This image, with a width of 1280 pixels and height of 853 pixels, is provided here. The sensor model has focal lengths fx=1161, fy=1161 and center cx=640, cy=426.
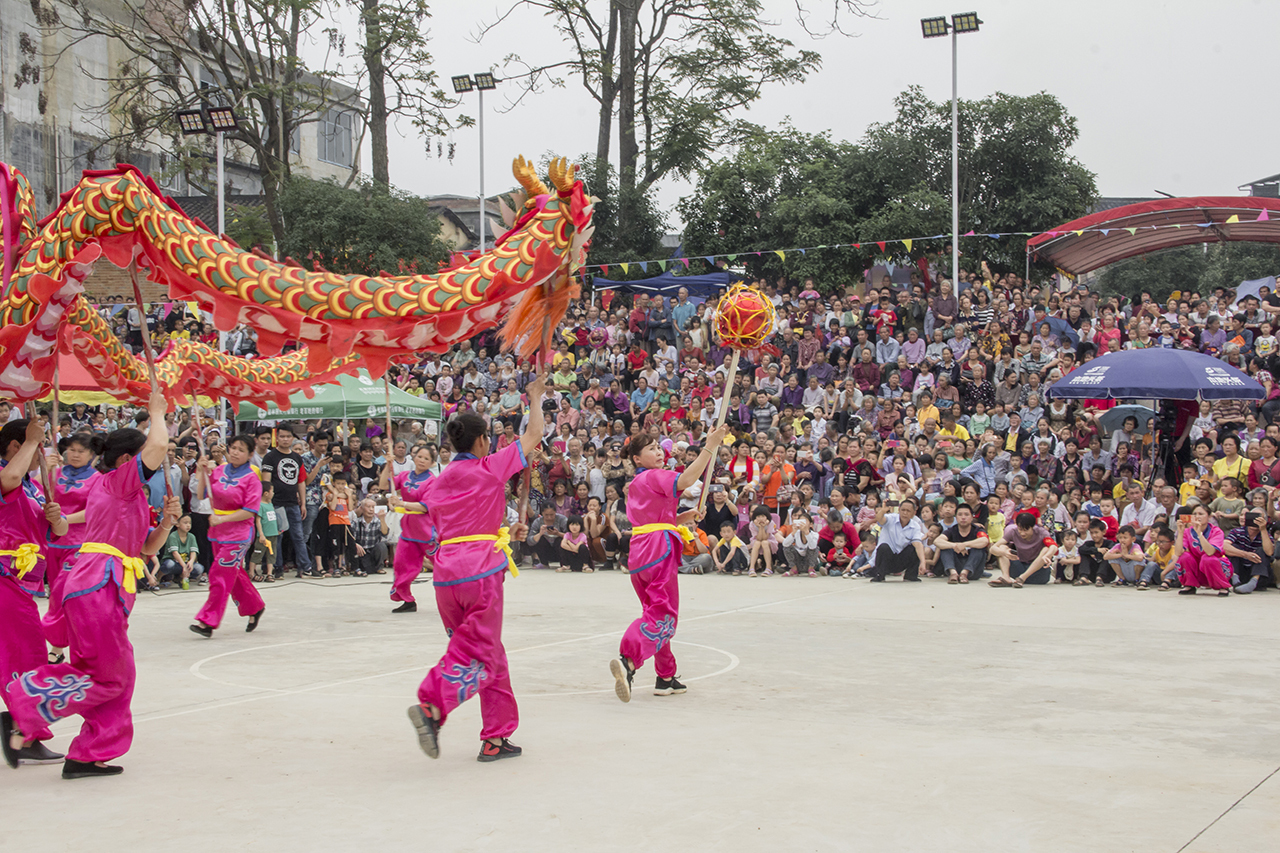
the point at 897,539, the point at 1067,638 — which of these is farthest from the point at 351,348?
the point at 897,539

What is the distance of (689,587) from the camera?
11828 mm

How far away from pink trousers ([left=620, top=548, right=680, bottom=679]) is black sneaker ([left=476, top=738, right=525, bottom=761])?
4.11 feet

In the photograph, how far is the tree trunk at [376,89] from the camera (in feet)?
74.1

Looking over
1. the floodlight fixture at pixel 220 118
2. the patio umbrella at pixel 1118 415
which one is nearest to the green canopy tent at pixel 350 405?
the floodlight fixture at pixel 220 118

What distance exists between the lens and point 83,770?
15.5 ft

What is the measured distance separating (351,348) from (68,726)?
238 centimetres

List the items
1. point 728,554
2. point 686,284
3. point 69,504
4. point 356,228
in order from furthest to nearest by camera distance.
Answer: point 356,228
point 686,284
point 728,554
point 69,504

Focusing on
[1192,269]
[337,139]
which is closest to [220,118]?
[337,139]

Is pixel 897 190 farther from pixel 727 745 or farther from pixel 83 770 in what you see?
pixel 83 770

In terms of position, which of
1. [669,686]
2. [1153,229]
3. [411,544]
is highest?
[1153,229]

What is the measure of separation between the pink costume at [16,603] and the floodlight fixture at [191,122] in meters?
15.4

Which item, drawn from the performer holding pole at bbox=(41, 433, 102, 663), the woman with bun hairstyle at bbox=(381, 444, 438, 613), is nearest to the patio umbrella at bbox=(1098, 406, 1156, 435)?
the woman with bun hairstyle at bbox=(381, 444, 438, 613)

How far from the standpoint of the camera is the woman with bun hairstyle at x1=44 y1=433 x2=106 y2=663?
5746 millimetres

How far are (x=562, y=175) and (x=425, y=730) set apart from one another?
8.22 feet
